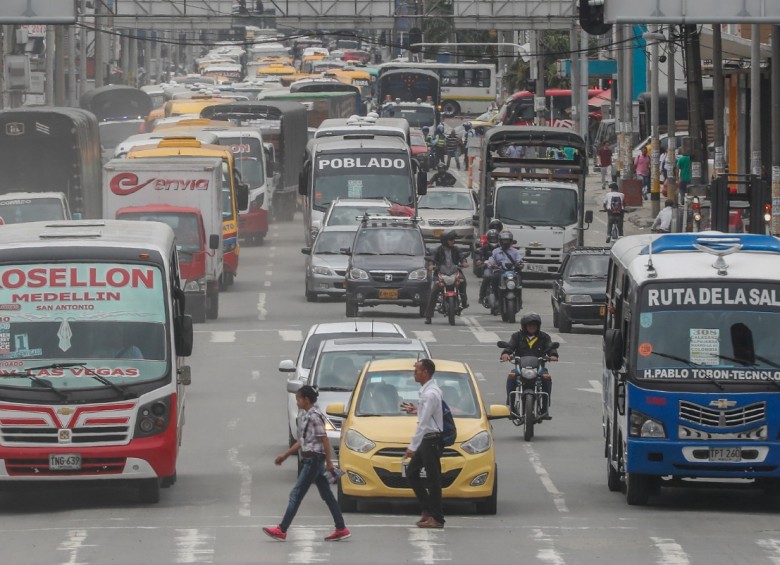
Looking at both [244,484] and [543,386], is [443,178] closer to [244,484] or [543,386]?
[543,386]

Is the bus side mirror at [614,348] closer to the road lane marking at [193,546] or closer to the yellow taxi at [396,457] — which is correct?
the yellow taxi at [396,457]

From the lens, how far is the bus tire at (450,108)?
10350 centimetres

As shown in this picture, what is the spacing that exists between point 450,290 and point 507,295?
3.90 feet

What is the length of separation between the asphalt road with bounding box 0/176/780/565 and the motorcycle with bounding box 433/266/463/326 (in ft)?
22.1

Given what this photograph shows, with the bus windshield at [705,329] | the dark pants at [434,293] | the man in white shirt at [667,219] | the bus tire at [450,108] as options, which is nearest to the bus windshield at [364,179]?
the man in white shirt at [667,219]

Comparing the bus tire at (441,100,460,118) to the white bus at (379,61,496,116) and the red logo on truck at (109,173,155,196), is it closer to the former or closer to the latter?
the white bus at (379,61,496,116)

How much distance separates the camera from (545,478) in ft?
63.1

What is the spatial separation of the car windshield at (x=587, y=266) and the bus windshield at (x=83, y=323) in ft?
59.6

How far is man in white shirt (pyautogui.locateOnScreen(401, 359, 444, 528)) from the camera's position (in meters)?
15.3

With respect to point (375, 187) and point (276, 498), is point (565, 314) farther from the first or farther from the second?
point (276, 498)

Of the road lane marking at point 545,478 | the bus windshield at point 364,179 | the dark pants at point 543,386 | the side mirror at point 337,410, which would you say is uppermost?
the bus windshield at point 364,179

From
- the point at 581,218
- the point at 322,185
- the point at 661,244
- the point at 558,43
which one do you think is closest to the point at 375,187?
the point at 322,185

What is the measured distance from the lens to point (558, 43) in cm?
9262

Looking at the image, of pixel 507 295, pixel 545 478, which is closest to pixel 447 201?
pixel 507 295
